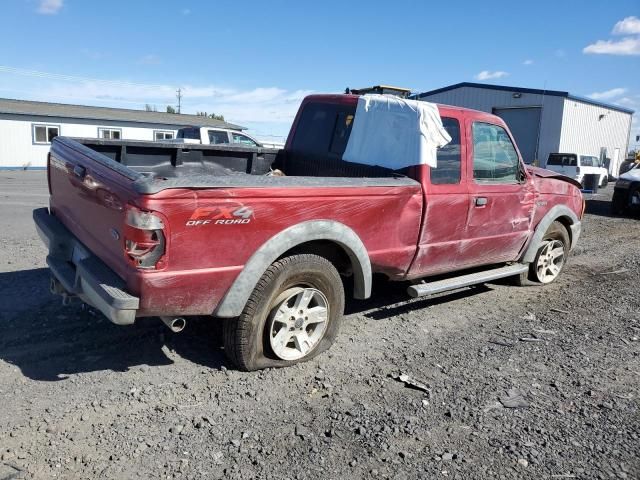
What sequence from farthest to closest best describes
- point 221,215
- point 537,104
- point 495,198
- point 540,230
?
point 537,104 < point 540,230 < point 495,198 < point 221,215

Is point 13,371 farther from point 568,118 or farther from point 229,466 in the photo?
point 568,118

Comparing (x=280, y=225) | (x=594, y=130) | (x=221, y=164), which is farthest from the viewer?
(x=594, y=130)

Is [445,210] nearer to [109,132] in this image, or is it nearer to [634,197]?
[634,197]

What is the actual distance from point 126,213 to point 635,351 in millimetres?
4465

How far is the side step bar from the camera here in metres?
4.62

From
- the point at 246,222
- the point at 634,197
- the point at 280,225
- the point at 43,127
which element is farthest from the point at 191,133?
the point at 246,222

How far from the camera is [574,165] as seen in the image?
911 inches

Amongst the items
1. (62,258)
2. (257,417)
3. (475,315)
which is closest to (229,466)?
(257,417)

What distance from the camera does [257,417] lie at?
3215 millimetres

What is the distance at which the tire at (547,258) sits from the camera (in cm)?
634

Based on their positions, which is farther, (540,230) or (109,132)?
(109,132)

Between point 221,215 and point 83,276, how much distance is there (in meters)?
1.05

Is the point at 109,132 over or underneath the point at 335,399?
over

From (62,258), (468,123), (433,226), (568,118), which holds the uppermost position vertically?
(568,118)
